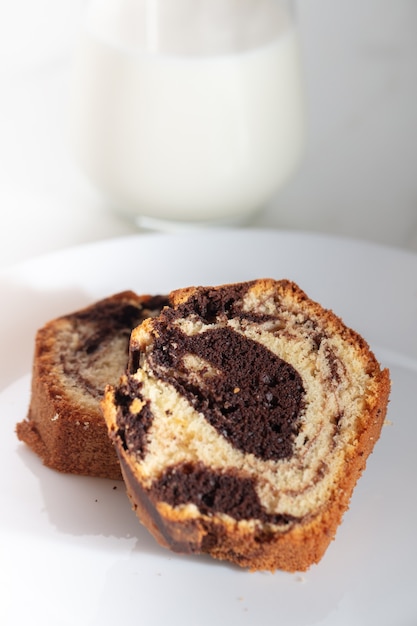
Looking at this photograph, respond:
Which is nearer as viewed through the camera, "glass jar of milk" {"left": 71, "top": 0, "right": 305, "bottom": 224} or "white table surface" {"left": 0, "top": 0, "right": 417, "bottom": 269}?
"glass jar of milk" {"left": 71, "top": 0, "right": 305, "bottom": 224}

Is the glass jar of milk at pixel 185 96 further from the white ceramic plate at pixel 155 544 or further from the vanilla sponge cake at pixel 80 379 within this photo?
the vanilla sponge cake at pixel 80 379

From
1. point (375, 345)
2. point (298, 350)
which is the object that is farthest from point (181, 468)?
point (375, 345)

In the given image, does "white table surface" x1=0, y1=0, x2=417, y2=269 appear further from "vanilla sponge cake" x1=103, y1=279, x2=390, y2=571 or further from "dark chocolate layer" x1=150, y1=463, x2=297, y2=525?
"dark chocolate layer" x1=150, y1=463, x2=297, y2=525

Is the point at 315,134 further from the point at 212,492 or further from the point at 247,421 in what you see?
the point at 212,492

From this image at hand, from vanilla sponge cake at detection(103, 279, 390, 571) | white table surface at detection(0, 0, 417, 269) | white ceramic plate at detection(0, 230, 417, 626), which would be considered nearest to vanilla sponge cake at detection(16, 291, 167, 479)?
white ceramic plate at detection(0, 230, 417, 626)

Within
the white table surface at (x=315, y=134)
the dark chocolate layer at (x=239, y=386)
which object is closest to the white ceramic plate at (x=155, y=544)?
the dark chocolate layer at (x=239, y=386)

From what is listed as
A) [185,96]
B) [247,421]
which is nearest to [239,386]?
[247,421]

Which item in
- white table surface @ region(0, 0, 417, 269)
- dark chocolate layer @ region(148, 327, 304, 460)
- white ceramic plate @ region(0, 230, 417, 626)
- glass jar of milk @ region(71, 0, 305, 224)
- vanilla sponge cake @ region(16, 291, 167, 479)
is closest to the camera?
white ceramic plate @ region(0, 230, 417, 626)
